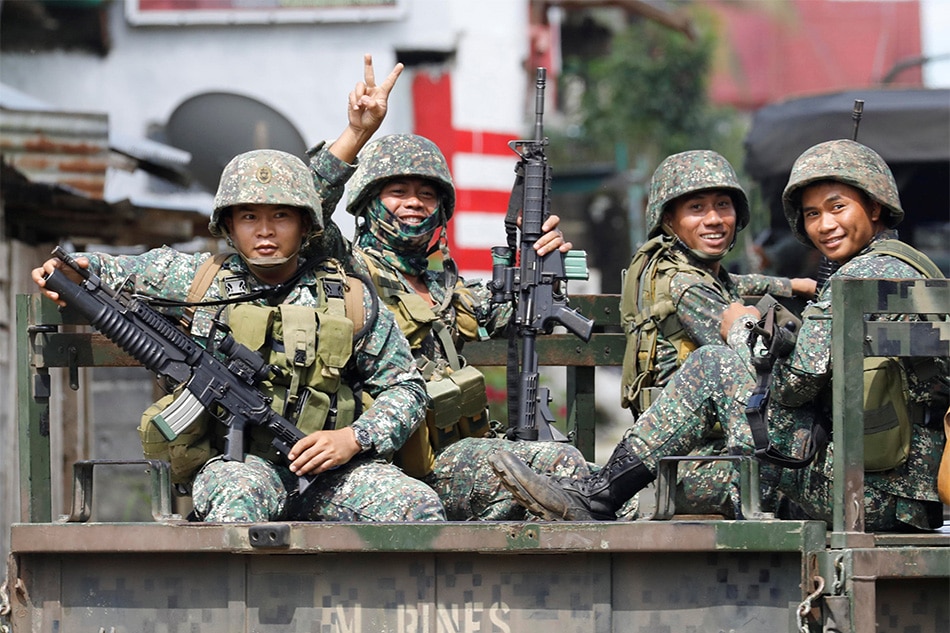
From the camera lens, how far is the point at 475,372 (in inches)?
203

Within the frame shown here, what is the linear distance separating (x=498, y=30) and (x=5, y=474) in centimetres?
515

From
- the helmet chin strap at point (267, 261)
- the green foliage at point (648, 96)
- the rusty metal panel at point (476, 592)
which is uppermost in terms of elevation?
the green foliage at point (648, 96)

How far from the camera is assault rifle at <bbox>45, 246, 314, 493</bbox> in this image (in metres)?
4.54

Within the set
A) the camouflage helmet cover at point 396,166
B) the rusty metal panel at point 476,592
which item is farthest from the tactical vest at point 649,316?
the rusty metal panel at point 476,592

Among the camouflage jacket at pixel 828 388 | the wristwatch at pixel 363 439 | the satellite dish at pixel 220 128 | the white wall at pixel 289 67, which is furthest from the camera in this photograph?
the white wall at pixel 289 67

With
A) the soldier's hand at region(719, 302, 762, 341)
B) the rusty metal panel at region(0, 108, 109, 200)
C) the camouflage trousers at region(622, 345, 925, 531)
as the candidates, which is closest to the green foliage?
the rusty metal panel at region(0, 108, 109, 200)

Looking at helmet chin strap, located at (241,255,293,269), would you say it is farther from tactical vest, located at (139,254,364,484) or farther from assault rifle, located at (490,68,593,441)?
assault rifle, located at (490,68,593,441)

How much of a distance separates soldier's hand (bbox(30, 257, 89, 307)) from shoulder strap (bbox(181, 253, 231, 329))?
0.99ft

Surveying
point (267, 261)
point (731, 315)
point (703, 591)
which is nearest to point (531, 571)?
point (703, 591)

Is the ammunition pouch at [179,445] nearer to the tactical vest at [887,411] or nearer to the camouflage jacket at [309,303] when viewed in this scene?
the camouflage jacket at [309,303]

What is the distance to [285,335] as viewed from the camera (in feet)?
15.0

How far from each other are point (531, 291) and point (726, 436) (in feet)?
3.23

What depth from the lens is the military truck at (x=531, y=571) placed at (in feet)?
12.3

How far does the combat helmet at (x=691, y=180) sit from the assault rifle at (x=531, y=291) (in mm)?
359
